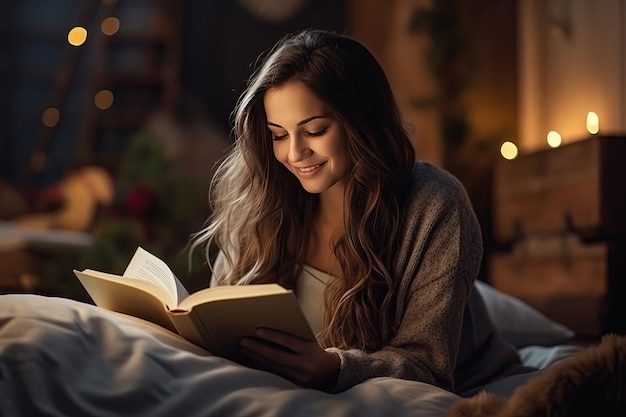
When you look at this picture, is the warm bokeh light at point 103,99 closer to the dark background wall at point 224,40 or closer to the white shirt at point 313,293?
the dark background wall at point 224,40

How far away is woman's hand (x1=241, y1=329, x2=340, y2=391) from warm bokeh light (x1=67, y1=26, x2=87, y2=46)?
443cm

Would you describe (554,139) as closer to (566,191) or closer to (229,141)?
(566,191)

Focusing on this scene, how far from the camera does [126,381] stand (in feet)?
3.99

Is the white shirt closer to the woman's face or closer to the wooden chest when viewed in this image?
the woman's face

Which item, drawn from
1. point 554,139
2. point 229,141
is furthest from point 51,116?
point 554,139

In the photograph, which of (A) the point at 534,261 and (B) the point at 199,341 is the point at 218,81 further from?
(B) the point at 199,341

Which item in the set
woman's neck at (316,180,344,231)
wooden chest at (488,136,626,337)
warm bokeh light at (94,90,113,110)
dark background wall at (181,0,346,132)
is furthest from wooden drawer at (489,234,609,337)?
warm bokeh light at (94,90,113,110)

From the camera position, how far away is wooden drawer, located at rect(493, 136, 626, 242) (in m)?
2.71

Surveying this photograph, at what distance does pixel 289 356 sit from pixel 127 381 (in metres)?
0.25

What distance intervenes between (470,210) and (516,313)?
33.6 inches

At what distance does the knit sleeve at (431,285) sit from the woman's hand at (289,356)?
0.11 m

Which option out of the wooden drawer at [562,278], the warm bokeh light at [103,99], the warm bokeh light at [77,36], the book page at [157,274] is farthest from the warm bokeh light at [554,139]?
the warm bokeh light at [77,36]

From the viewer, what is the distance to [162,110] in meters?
5.43

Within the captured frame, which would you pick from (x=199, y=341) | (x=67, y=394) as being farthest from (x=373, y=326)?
(x=67, y=394)
